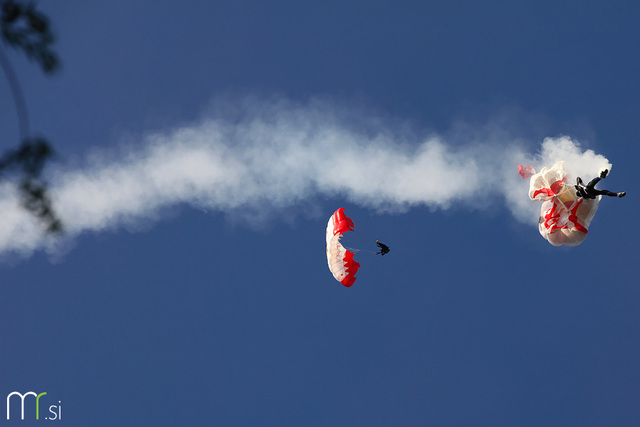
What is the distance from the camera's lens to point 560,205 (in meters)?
33.5

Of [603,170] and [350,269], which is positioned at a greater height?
[350,269]

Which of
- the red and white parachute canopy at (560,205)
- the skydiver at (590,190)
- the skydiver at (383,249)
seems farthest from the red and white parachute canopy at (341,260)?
the skydiver at (590,190)

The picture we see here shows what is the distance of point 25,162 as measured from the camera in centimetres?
1292

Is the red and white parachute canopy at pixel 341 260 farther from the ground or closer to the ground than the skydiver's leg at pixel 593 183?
farther from the ground

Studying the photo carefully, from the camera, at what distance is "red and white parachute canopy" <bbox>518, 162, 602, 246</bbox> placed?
1292 inches

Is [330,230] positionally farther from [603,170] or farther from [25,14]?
[25,14]

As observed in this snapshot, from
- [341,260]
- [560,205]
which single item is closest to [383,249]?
[341,260]

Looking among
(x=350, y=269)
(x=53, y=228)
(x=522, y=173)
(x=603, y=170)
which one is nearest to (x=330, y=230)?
(x=350, y=269)

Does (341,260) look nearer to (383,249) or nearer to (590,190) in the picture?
(383,249)

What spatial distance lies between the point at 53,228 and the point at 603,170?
24039 millimetres

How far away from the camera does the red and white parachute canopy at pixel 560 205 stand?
32.8 meters

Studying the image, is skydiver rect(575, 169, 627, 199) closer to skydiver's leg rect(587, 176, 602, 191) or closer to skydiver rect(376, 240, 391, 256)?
skydiver's leg rect(587, 176, 602, 191)

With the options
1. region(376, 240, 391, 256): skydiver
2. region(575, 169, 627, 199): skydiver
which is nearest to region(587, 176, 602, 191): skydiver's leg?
region(575, 169, 627, 199): skydiver

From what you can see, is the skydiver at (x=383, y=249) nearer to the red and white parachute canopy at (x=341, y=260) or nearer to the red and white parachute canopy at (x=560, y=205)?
the red and white parachute canopy at (x=341, y=260)
